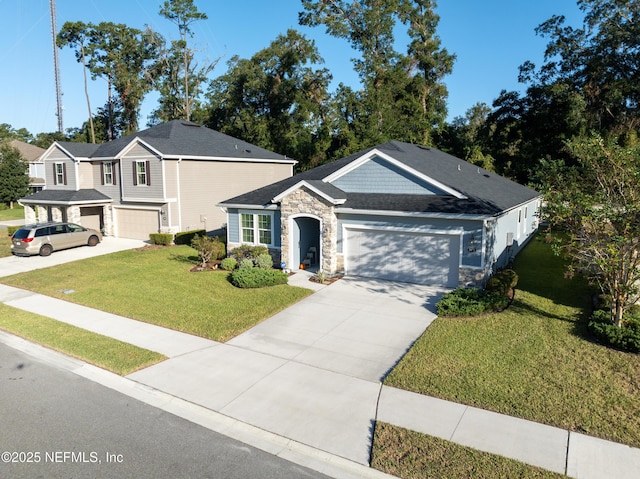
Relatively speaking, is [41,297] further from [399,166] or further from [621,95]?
[621,95]

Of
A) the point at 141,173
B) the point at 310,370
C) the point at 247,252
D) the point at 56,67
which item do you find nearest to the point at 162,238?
the point at 141,173

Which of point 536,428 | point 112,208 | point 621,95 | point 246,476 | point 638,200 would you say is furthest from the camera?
point 621,95

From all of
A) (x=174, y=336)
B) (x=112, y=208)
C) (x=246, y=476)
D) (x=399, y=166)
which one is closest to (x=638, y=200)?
(x=399, y=166)

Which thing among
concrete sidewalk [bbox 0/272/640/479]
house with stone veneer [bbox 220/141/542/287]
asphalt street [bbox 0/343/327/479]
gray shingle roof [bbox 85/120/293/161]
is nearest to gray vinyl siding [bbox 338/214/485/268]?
house with stone veneer [bbox 220/141/542/287]

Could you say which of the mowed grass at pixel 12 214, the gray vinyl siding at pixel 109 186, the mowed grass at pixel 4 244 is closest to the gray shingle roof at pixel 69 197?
the gray vinyl siding at pixel 109 186

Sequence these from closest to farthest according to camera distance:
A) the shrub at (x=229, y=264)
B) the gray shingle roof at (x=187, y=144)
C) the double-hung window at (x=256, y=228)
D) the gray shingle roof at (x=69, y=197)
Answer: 1. the shrub at (x=229, y=264)
2. the double-hung window at (x=256, y=228)
3. the gray shingle roof at (x=187, y=144)
4. the gray shingle roof at (x=69, y=197)

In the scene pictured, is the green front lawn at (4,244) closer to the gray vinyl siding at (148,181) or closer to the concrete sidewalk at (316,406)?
the gray vinyl siding at (148,181)

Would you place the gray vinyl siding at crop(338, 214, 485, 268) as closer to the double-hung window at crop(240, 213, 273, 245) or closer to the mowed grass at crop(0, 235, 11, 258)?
the double-hung window at crop(240, 213, 273, 245)
